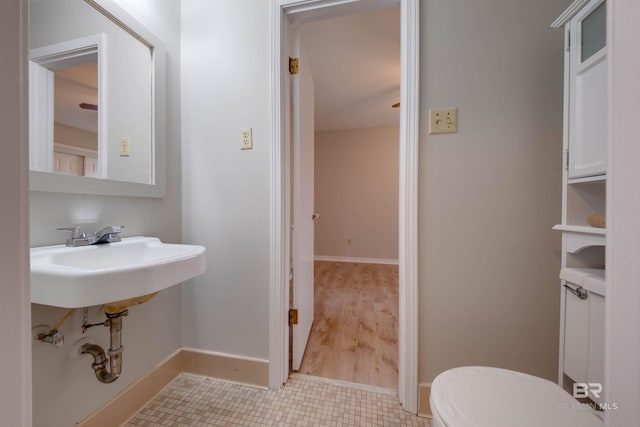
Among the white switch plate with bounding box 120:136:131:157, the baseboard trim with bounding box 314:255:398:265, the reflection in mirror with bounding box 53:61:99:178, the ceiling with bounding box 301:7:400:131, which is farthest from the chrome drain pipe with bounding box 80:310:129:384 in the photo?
the baseboard trim with bounding box 314:255:398:265

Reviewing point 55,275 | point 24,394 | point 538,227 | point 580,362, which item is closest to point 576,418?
point 580,362

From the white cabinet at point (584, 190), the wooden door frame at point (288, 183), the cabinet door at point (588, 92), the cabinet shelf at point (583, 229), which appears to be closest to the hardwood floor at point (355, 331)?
the wooden door frame at point (288, 183)

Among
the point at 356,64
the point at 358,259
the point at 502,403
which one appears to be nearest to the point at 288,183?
the point at 502,403

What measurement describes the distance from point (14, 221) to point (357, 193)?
13.0ft

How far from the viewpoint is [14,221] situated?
0.30 metres

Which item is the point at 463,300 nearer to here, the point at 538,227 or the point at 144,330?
the point at 538,227

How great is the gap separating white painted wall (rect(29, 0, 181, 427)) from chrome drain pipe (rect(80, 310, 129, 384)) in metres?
0.06

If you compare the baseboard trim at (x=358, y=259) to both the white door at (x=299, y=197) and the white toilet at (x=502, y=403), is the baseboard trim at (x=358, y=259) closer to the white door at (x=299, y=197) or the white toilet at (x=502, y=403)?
the white door at (x=299, y=197)

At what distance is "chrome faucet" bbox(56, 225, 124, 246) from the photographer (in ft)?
2.92

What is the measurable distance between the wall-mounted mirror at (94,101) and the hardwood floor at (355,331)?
52.6 inches

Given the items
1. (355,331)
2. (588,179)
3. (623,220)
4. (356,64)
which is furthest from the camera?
(356,64)

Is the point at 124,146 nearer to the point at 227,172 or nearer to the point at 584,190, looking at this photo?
the point at 227,172

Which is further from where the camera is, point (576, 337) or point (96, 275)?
point (576, 337)

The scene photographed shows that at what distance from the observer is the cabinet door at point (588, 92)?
0.75m
